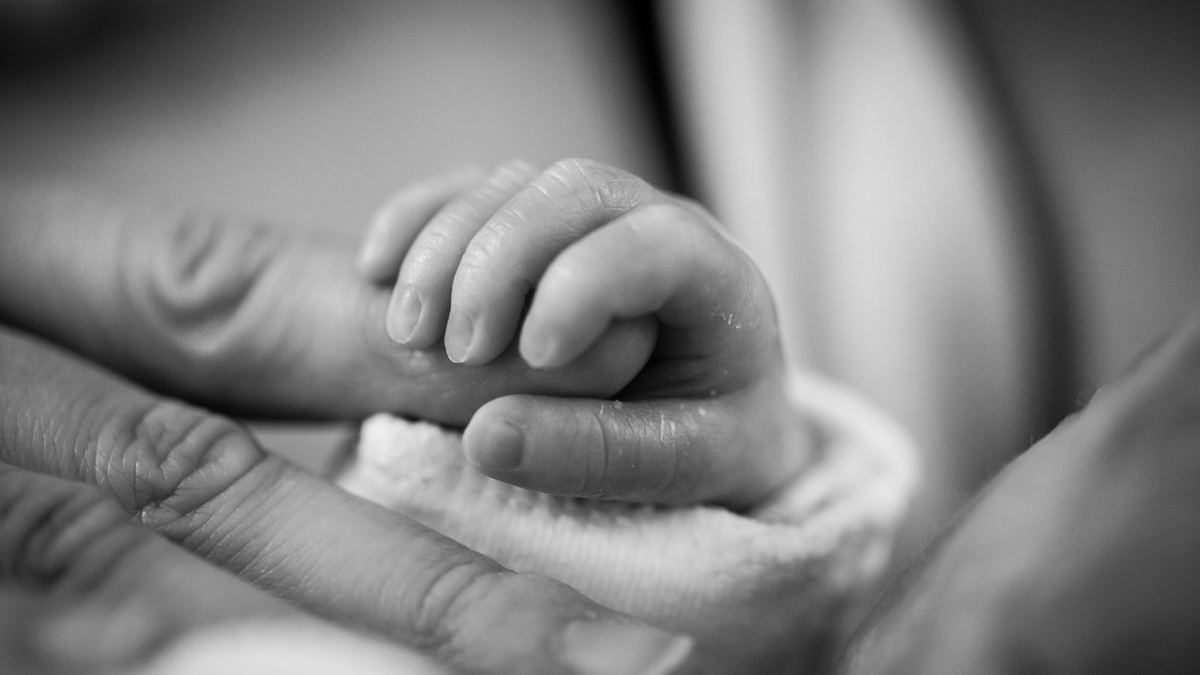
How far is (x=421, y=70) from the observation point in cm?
114

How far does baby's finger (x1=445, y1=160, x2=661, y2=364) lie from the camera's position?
46 centimetres

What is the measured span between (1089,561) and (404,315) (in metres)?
0.35

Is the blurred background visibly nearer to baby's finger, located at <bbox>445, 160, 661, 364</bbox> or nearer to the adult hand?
the adult hand

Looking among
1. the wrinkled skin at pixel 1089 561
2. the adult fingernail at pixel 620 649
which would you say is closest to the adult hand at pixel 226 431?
the adult fingernail at pixel 620 649

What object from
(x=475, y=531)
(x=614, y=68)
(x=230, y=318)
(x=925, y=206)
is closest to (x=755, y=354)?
(x=475, y=531)

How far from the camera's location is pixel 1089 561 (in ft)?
1.07

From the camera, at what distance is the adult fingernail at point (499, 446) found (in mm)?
448

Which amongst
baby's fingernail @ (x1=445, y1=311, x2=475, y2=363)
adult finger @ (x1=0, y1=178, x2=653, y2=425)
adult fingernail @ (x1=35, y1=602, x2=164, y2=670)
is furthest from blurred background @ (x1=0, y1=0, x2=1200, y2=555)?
adult fingernail @ (x1=35, y1=602, x2=164, y2=670)

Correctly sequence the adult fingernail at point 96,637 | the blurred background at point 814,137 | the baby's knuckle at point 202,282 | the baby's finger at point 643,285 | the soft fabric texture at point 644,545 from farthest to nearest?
1. the blurred background at point 814,137
2. the baby's knuckle at point 202,282
3. the soft fabric texture at point 644,545
4. the baby's finger at point 643,285
5. the adult fingernail at point 96,637

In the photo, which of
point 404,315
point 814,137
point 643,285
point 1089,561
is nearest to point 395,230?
point 404,315

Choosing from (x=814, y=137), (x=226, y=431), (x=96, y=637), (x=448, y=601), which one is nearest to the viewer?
(x=96, y=637)

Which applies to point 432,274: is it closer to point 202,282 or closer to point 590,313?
point 590,313

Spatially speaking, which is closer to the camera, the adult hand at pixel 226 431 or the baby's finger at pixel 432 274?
the adult hand at pixel 226 431

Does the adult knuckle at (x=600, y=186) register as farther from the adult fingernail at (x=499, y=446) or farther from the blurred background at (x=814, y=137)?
the blurred background at (x=814, y=137)
